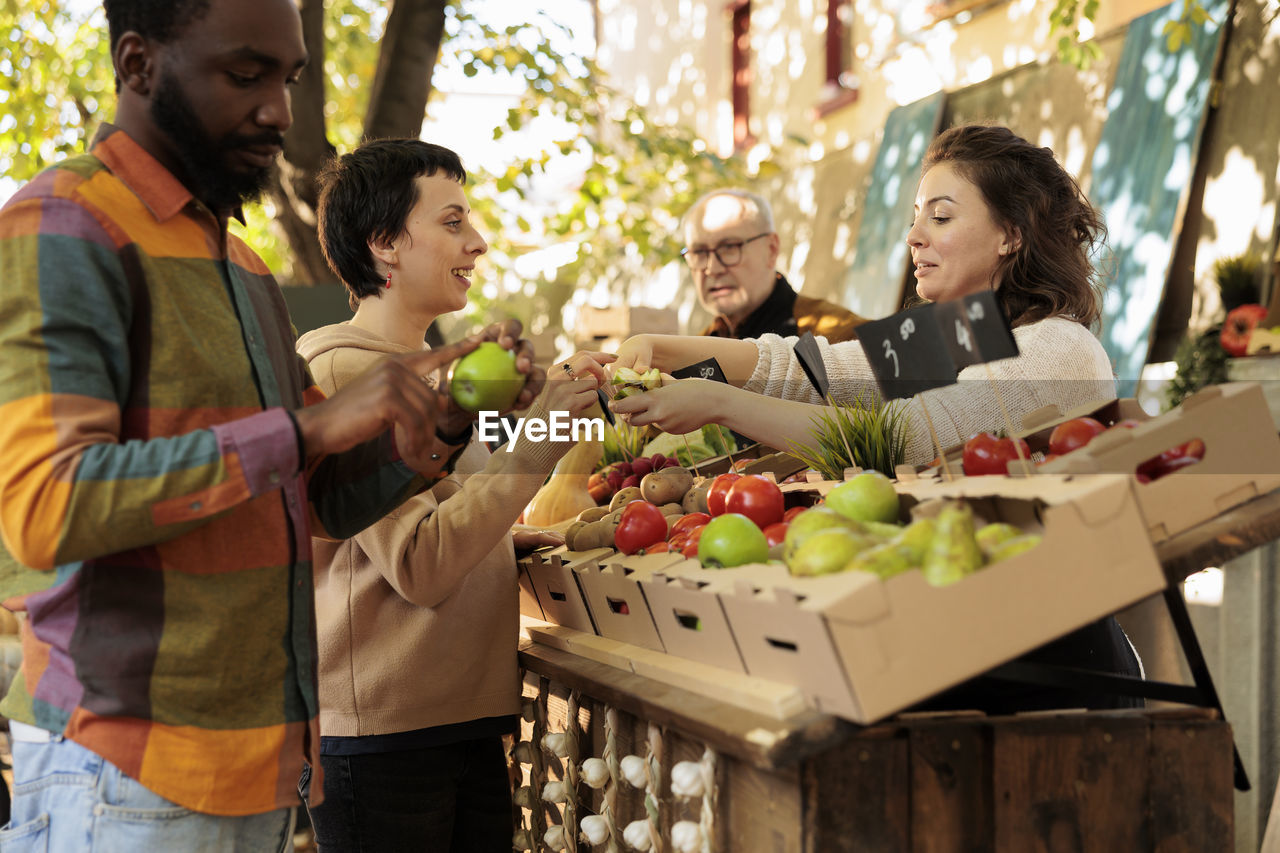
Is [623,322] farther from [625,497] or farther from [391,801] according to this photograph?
[391,801]

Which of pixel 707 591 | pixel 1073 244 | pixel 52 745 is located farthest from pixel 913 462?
pixel 52 745

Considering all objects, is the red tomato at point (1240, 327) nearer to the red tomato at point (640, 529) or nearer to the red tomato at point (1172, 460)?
the red tomato at point (1172, 460)

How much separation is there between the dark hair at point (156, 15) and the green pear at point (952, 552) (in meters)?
1.07

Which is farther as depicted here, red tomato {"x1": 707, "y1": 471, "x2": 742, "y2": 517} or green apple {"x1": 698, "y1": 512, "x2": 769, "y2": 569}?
red tomato {"x1": 707, "y1": 471, "x2": 742, "y2": 517}

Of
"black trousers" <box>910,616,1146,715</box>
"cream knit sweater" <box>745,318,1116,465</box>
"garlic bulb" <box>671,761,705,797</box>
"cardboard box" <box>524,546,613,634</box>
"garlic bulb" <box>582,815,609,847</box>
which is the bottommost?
"garlic bulb" <box>582,815,609,847</box>

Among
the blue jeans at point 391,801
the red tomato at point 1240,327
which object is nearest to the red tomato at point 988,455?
the blue jeans at point 391,801

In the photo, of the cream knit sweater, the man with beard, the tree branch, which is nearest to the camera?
the man with beard

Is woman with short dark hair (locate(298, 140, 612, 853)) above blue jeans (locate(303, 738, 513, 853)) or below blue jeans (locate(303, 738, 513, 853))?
above

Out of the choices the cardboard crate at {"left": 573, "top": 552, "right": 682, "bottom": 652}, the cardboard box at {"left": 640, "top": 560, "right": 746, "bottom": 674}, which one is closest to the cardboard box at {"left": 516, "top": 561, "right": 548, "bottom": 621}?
the cardboard crate at {"left": 573, "top": 552, "right": 682, "bottom": 652}

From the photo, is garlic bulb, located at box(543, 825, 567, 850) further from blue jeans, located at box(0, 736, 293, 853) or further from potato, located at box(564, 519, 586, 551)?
blue jeans, located at box(0, 736, 293, 853)

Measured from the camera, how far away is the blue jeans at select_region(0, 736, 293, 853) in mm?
1311

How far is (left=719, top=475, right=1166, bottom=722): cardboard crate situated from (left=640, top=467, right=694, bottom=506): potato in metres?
0.92

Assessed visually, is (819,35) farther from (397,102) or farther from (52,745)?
(52,745)

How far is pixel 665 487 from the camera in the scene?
95.3 inches
